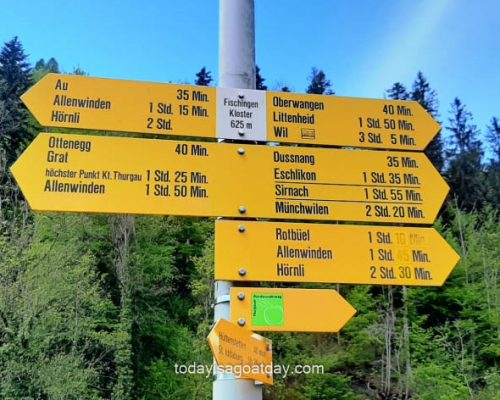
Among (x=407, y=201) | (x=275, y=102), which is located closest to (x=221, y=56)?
(x=275, y=102)

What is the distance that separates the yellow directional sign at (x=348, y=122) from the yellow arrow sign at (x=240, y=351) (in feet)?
3.56

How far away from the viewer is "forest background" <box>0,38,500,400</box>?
15992 mm

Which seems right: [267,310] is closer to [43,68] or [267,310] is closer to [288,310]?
[288,310]

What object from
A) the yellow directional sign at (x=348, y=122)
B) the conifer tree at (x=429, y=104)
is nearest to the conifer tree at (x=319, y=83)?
the conifer tree at (x=429, y=104)

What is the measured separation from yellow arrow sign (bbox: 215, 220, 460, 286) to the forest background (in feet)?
46.4

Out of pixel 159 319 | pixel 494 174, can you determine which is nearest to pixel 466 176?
pixel 494 174

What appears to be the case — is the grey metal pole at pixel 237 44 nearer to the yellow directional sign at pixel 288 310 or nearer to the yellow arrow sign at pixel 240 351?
the yellow directional sign at pixel 288 310

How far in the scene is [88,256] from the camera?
63.7ft

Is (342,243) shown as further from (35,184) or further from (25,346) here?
(25,346)

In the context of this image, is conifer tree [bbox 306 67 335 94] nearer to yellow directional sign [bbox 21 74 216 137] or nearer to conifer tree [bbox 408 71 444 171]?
conifer tree [bbox 408 71 444 171]

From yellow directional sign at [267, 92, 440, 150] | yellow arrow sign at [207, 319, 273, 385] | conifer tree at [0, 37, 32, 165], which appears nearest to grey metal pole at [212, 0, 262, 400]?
yellow directional sign at [267, 92, 440, 150]

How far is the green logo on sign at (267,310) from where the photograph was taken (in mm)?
2473

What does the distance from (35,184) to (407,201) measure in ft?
6.36

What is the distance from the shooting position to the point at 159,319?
78.7ft
